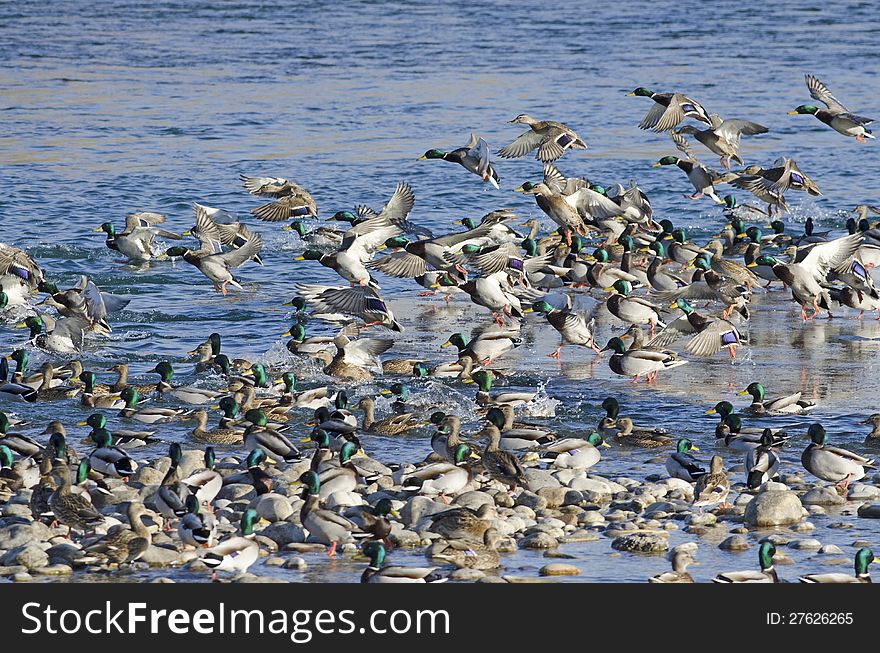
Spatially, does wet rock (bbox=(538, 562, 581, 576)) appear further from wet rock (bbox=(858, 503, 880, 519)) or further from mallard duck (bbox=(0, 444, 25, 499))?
mallard duck (bbox=(0, 444, 25, 499))

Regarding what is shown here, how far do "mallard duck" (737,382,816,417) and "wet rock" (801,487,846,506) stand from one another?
213 cm

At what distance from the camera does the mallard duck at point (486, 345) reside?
14.6 meters

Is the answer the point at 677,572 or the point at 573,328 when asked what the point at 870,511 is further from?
the point at 573,328

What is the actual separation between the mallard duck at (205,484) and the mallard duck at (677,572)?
130 inches

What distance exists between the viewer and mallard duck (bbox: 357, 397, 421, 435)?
12.9m

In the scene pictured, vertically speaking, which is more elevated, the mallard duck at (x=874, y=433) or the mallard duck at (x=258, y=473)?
the mallard duck at (x=258, y=473)

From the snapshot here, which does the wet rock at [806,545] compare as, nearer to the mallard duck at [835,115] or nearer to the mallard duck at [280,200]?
the mallard duck at [280,200]

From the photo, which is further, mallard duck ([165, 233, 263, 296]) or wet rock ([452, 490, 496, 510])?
mallard duck ([165, 233, 263, 296])

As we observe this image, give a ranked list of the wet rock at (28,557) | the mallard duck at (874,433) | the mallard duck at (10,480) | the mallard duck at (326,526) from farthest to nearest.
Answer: the mallard duck at (874,433) → the mallard duck at (10,480) → the mallard duck at (326,526) → the wet rock at (28,557)

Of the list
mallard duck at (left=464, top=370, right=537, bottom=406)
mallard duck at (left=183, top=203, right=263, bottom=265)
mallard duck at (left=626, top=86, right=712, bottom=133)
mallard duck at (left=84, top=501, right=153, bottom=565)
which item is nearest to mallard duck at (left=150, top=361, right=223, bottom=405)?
mallard duck at (left=464, top=370, right=537, bottom=406)

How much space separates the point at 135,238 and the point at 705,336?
8.15m

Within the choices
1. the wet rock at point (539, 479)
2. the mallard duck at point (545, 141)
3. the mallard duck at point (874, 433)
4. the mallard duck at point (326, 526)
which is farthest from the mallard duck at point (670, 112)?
the mallard duck at point (326, 526)
